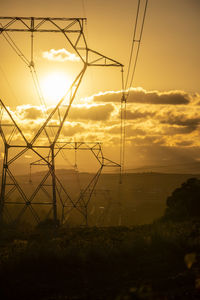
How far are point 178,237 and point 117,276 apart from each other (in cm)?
568

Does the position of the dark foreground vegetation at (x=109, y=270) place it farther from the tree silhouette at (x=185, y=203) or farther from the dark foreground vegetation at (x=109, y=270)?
the tree silhouette at (x=185, y=203)

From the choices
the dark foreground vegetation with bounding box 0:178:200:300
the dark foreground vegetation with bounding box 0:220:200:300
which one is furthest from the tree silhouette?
the dark foreground vegetation with bounding box 0:220:200:300

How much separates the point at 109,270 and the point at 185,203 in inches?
1127

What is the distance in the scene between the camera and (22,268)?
18.0m

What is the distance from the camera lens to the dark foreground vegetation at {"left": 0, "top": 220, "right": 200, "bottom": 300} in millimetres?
14062

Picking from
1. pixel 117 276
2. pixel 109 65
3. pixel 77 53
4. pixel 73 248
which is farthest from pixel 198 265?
pixel 77 53

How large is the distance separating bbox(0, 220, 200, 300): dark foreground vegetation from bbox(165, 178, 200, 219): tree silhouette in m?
21.9

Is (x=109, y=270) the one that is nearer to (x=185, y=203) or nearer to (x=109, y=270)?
(x=109, y=270)

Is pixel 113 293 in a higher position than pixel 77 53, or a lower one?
lower

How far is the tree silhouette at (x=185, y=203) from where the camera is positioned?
43.2 meters

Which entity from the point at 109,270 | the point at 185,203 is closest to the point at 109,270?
the point at 109,270

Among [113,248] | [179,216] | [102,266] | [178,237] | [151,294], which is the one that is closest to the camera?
[151,294]

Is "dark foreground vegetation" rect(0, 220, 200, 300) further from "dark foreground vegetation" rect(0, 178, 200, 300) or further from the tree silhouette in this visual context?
the tree silhouette

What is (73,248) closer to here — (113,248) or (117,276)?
(113,248)
